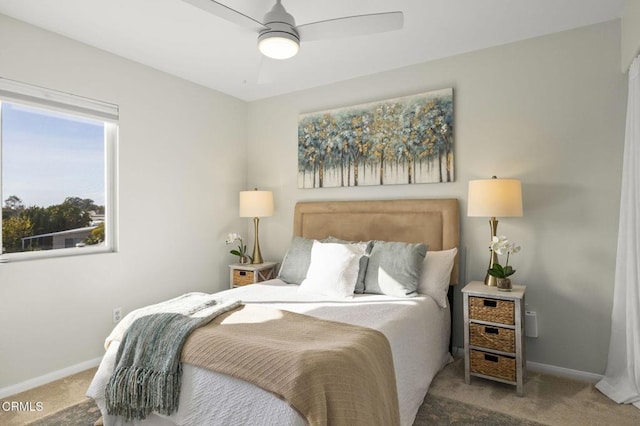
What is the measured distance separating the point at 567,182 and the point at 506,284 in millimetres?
947

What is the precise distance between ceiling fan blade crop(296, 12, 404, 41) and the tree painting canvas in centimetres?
139

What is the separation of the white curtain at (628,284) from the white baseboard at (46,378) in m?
3.90

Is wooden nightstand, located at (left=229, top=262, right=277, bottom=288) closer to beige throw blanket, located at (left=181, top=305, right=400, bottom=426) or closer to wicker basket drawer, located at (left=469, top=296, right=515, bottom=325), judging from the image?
beige throw blanket, located at (left=181, top=305, right=400, bottom=426)

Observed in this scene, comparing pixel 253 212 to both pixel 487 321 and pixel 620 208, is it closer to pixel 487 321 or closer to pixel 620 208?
pixel 487 321

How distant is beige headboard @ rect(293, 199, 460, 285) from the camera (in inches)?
127

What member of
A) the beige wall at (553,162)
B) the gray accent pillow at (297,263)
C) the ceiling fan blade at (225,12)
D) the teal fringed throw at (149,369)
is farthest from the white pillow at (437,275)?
the ceiling fan blade at (225,12)

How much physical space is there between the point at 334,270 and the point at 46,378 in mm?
A: 2325

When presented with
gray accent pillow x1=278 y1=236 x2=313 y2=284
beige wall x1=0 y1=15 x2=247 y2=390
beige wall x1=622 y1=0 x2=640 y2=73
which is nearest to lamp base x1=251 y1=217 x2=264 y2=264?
beige wall x1=0 y1=15 x2=247 y2=390

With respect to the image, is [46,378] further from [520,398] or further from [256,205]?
[520,398]

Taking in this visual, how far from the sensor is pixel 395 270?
9.43 ft

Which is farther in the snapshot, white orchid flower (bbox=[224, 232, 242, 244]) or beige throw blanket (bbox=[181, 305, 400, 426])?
white orchid flower (bbox=[224, 232, 242, 244])

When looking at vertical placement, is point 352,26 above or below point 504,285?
above

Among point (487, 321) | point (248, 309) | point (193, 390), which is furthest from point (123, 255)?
point (487, 321)

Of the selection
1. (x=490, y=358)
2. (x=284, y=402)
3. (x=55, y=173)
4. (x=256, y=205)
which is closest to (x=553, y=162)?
(x=490, y=358)
